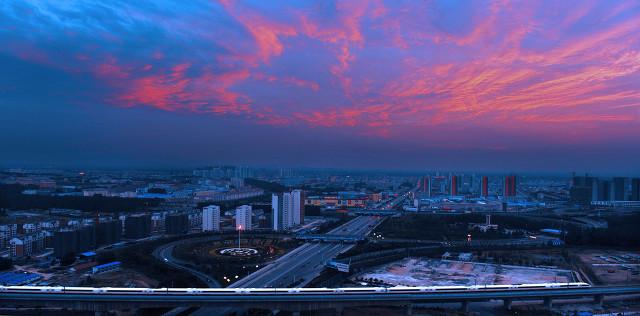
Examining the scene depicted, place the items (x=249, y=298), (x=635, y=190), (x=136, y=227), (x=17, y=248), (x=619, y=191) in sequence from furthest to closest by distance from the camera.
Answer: (x=635, y=190), (x=619, y=191), (x=136, y=227), (x=17, y=248), (x=249, y=298)

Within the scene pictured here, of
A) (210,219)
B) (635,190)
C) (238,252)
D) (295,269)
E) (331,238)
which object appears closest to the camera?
(295,269)

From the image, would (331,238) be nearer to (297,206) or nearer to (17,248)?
(297,206)

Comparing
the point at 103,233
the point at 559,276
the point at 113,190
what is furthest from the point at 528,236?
the point at 113,190

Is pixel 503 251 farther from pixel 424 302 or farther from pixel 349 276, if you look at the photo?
pixel 424 302

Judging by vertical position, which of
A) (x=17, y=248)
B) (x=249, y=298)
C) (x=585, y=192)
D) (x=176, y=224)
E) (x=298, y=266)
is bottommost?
(x=298, y=266)

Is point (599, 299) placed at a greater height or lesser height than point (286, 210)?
lesser

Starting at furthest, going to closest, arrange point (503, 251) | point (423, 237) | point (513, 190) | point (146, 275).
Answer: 1. point (513, 190)
2. point (423, 237)
3. point (503, 251)
4. point (146, 275)

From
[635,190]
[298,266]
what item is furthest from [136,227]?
[635,190]

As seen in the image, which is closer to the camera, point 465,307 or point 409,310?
point 409,310
